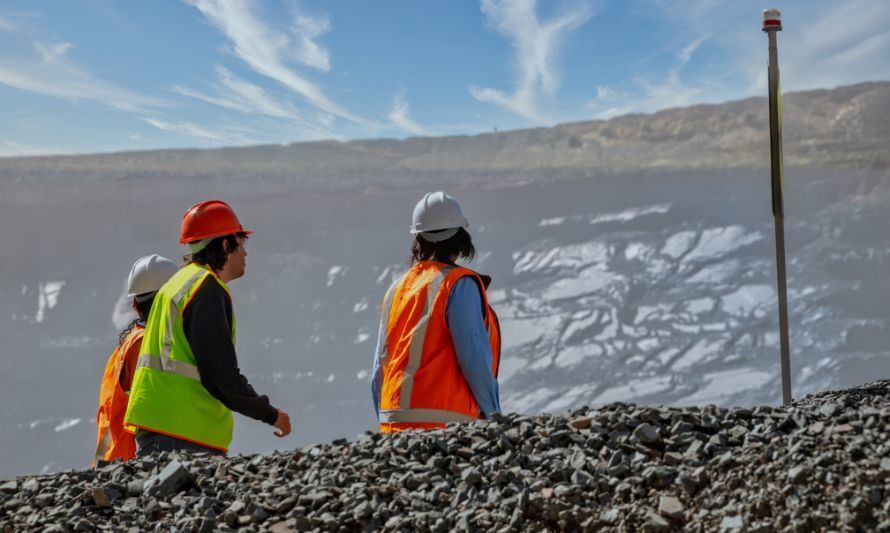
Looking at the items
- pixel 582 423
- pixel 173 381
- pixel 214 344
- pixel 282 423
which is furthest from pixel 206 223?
pixel 582 423

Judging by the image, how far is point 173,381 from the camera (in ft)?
12.4

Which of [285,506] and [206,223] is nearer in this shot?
[285,506]

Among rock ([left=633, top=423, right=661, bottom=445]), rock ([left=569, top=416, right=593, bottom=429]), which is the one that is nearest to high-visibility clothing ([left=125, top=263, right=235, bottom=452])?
rock ([left=569, top=416, right=593, bottom=429])

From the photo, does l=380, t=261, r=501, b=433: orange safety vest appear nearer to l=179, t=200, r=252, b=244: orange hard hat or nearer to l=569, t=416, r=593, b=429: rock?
l=569, t=416, r=593, b=429: rock

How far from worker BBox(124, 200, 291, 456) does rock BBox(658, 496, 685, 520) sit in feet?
5.31

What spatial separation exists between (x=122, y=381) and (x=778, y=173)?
3627mm

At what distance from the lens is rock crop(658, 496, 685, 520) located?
269cm

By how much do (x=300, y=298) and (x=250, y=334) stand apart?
6.15 ft

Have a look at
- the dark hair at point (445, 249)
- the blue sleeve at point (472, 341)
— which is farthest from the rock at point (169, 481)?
the dark hair at point (445, 249)

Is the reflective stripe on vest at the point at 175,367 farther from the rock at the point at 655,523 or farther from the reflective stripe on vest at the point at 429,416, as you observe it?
the rock at the point at 655,523

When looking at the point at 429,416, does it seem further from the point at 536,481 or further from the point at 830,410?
the point at 830,410

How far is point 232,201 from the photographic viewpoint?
29500 millimetres

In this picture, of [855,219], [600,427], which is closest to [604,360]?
[855,219]

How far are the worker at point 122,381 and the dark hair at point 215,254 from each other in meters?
0.57
